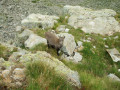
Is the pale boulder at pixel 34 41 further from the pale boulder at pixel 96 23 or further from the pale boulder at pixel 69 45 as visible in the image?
the pale boulder at pixel 96 23

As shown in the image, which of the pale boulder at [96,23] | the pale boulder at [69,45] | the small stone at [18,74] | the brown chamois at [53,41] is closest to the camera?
the small stone at [18,74]

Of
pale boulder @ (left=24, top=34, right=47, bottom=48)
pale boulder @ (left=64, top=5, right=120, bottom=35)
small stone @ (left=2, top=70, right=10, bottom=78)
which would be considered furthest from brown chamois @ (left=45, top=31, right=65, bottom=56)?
small stone @ (left=2, top=70, right=10, bottom=78)

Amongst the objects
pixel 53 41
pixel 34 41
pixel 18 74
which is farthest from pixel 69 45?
pixel 18 74

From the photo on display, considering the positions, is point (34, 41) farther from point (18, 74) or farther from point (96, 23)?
point (96, 23)

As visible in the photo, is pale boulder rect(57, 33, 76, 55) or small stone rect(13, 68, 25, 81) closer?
small stone rect(13, 68, 25, 81)

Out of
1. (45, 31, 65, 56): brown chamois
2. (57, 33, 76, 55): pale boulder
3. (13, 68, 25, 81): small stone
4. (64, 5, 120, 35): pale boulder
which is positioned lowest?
(64, 5, 120, 35): pale boulder

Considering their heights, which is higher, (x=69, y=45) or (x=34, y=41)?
(x=34, y=41)

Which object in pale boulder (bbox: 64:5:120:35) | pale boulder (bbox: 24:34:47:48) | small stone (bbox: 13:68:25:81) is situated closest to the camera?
small stone (bbox: 13:68:25:81)

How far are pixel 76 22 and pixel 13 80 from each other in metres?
13.2

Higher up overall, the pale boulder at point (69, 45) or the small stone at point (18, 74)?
the small stone at point (18, 74)

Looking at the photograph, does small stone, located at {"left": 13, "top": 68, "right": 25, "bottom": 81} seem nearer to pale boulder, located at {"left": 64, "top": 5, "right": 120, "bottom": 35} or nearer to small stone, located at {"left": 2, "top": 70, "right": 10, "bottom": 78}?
small stone, located at {"left": 2, "top": 70, "right": 10, "bottom": 78}

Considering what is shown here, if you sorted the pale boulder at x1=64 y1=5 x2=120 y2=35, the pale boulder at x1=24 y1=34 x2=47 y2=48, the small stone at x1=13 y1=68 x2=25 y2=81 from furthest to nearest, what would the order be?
1. the pale boulder at x1=64 y1=5 x2=120 y2=35
2. the pale boulder at x1=24 y1=34 x2=47 y2=48
3. the small stone at x1=13 y1=68 x2=25 y2=81

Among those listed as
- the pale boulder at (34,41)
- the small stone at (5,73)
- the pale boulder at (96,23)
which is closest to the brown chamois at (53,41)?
the pale boulder at (34,41)

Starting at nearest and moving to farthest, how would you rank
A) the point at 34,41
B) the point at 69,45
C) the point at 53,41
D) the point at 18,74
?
the point at 18,74 < the point at 53,41 < the point at 34,41 < the point at 69,45
